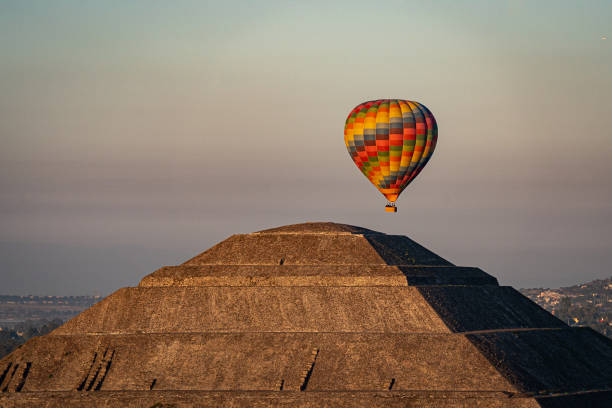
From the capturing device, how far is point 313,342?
8769cm

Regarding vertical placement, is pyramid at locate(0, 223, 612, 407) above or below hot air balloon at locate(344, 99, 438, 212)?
below

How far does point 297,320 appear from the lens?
92.1 meters

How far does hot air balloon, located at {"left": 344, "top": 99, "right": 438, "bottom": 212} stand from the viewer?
343 ft

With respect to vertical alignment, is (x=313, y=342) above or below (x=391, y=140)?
below

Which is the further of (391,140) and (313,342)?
(391,140)

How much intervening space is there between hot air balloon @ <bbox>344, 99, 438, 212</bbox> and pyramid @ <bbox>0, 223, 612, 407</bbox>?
677 cm

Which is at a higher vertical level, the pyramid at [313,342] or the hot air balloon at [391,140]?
the hot air balloon at [391,140]

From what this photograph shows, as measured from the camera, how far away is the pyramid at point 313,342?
269ft

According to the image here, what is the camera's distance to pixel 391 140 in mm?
104875

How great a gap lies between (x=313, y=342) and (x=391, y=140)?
25.3m

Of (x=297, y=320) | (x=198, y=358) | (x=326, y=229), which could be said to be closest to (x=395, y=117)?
(x=326, y=229)

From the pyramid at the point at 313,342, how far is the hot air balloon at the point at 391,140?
6771 millimetres

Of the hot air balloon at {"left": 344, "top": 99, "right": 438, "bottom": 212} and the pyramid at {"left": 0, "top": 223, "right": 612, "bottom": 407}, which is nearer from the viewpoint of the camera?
the pyramid at {"left": 0, "top": 223, "right": 612, "bottom": 407}

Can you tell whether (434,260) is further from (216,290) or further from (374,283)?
(216,290)
